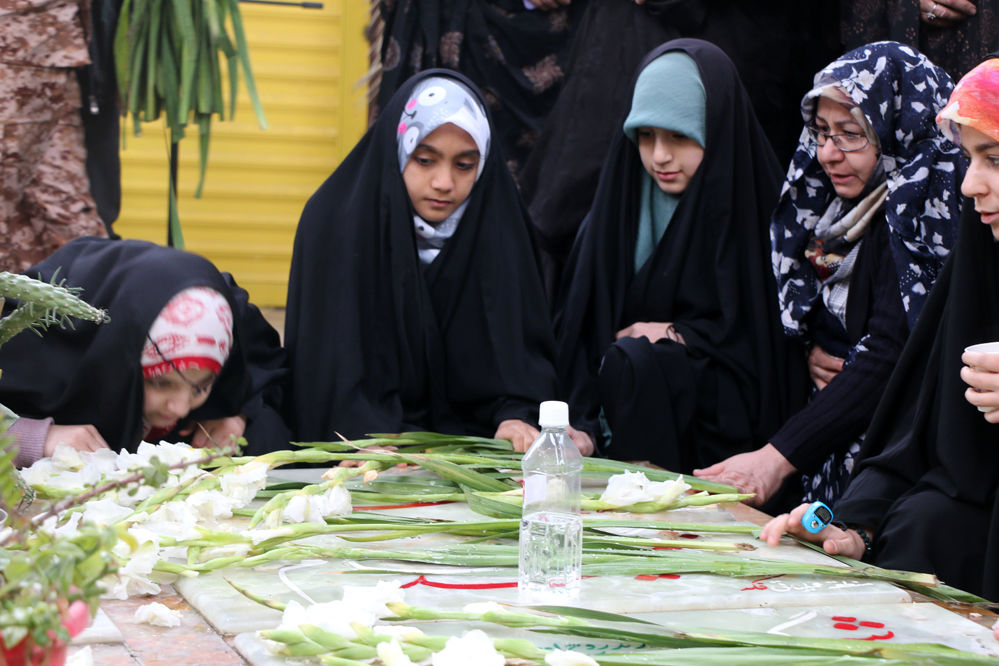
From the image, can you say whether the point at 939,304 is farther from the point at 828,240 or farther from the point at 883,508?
the point at 828,240

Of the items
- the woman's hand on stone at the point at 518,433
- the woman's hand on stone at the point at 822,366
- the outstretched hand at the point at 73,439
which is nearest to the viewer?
the outstretched hand at the point at 73,439

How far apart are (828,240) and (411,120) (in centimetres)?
116

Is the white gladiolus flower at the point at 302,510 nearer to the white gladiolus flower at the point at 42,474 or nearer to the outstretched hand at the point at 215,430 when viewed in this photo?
the white gladiolus flower at the point at 42,474

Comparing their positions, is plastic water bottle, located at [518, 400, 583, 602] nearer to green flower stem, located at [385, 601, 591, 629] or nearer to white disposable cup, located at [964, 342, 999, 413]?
green flower stem, located at [385, 601, 591, 629]

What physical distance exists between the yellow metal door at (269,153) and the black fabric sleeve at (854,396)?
3833mm

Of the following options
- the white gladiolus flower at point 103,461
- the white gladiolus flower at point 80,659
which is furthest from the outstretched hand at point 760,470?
the white gladiolus flower at point 80,659

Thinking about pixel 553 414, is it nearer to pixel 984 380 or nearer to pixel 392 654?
pixel 392 654

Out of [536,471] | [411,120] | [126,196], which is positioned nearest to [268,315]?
[126,196]

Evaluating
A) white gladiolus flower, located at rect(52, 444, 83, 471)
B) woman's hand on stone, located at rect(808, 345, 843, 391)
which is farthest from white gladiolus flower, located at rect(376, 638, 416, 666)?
woman's hand on stone, located at rect(808, 345, 843, 391)

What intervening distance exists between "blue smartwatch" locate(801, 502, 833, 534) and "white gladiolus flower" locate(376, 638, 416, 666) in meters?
0.93

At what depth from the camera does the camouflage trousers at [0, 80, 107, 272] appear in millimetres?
3268

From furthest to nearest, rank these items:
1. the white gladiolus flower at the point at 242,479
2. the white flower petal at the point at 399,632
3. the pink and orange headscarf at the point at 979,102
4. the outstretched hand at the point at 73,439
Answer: the outstretched hand at the point at 73,439 → the pink and orange headscarf at the point at 979,102 → the white gladiolus flower at the point at 242,479 → the white flower petal at the point at 399,632

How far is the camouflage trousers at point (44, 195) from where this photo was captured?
327 centimetres

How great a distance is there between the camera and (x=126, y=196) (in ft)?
20.1
